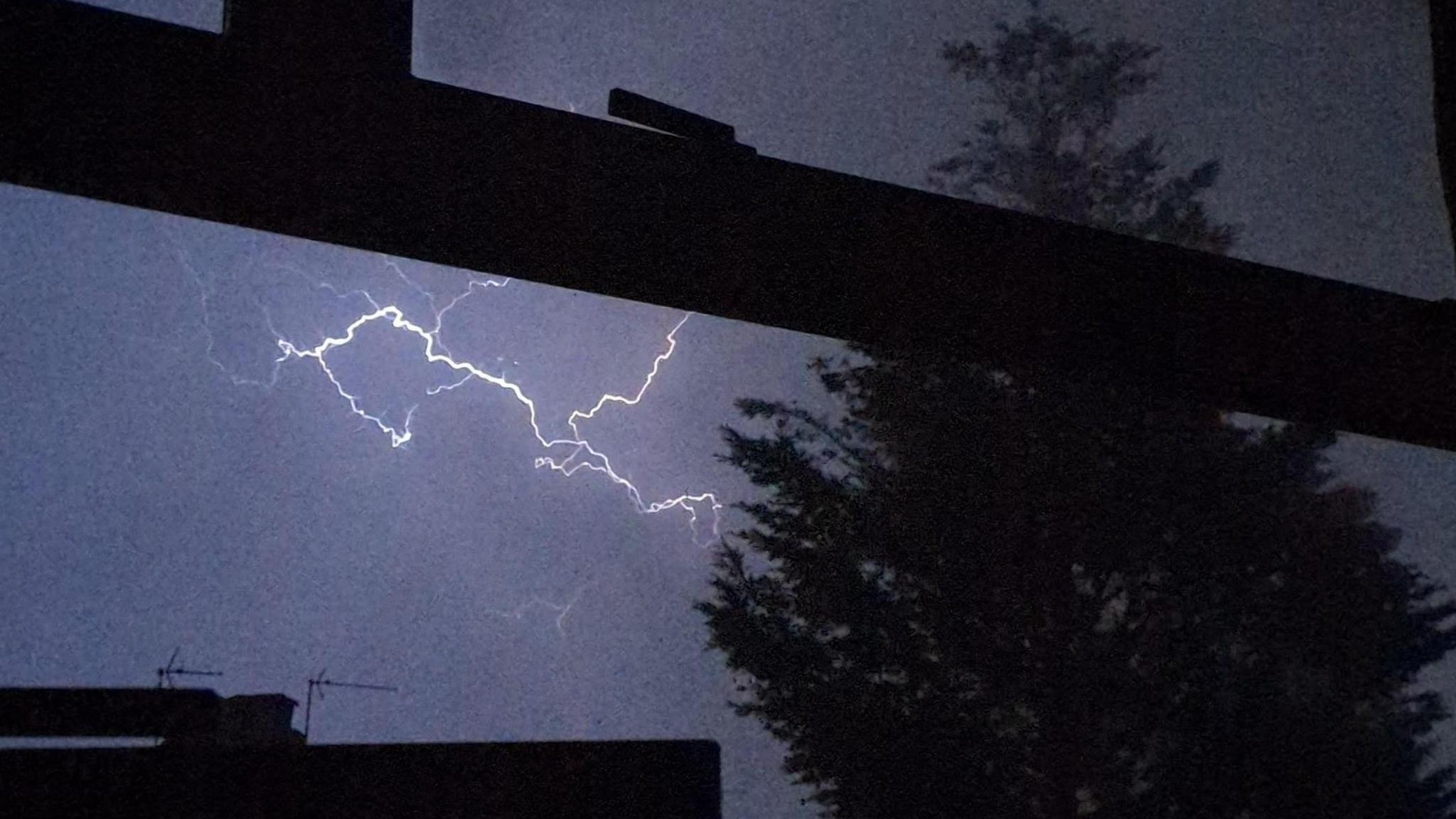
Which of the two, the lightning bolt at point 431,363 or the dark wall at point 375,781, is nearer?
the dark wall at point 375,781

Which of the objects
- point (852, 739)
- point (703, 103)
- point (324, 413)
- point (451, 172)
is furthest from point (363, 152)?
point (324, 413)

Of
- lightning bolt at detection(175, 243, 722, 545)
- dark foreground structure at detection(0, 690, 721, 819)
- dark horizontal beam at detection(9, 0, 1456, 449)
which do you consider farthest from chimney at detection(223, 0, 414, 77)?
lightning bolt at detection(175, 243, 722, 545)

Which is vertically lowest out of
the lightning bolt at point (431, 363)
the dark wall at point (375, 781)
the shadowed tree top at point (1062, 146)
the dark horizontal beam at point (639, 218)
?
the dark wall at point (375, 781)

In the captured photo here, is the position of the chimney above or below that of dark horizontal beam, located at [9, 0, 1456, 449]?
above

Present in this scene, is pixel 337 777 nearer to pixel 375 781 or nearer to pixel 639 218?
pixel 375 781

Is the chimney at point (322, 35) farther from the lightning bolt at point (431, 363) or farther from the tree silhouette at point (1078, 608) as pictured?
the lightning bolt at point (431, 363)

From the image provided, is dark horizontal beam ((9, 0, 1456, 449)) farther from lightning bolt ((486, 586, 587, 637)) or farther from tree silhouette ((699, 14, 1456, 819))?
lightning bolt ((486, 586, 587, 637))

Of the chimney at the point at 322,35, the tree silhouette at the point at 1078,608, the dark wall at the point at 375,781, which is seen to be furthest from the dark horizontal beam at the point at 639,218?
the tree silhouette at the point at 1078,608
